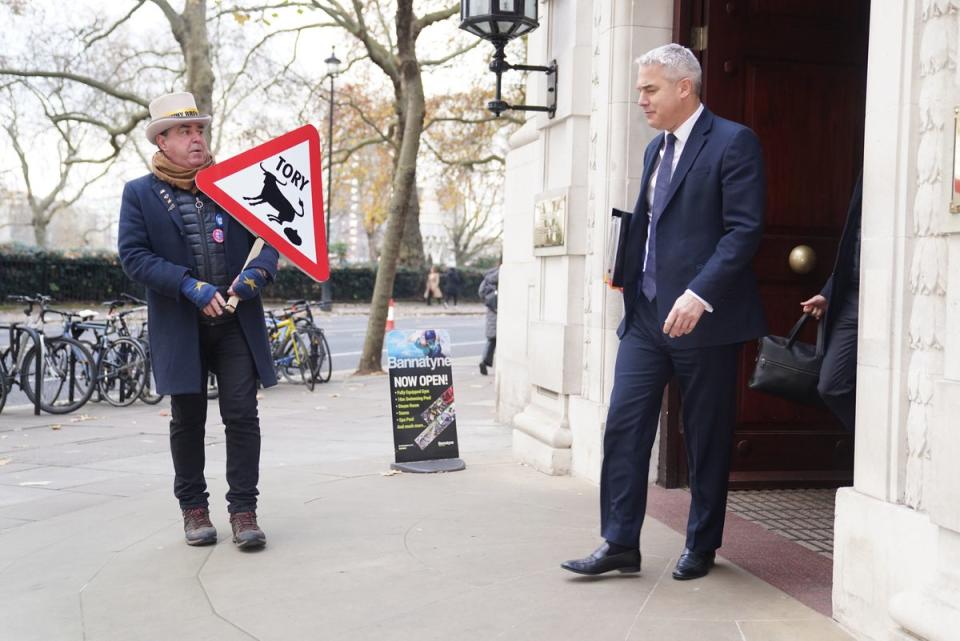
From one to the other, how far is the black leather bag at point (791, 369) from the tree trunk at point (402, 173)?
10084 mm

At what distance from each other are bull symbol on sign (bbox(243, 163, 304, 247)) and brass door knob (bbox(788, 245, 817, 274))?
2575 mm

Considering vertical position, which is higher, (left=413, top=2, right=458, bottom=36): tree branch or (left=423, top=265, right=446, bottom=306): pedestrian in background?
(left=413, top=2, right=458, bottom=36): tree branch

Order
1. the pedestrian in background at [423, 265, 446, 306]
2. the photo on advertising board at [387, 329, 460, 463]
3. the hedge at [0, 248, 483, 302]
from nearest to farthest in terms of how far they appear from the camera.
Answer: the photo on advertising board at [387, 329, 460, 463]
the hedge at [0, 248, 483, 302]
the pedestrian in background at [423, 265, 446, 306]

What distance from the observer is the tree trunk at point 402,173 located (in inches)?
543

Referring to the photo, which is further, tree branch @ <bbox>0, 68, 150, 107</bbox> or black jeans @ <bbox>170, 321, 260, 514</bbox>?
tree branch @ <bbox>0, 68, 150, 107</bbox>

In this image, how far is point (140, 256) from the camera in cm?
462

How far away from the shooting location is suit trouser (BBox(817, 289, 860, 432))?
3.72 m

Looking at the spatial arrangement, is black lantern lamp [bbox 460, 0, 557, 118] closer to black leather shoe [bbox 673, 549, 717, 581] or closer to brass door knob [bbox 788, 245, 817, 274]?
brass door knob [bbox 788, 245, 817, 274]

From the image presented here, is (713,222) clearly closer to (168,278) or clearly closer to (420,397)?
(168,278)

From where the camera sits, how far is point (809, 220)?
5746 mm

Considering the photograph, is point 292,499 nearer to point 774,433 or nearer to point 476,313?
point 774,433

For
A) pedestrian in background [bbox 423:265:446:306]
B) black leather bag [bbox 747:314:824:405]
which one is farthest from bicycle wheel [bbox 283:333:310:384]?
pedestrian in background [bbox 423:265:446:306]

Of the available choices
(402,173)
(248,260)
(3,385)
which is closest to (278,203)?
(248,260)

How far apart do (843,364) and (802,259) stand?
1859mm
